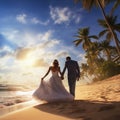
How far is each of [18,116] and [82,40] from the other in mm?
43415

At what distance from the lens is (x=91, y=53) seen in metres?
46.4

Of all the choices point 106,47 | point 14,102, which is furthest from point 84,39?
point 14,102

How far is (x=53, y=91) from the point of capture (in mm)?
8477

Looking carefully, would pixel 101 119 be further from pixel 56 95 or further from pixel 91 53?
pixel 91 53

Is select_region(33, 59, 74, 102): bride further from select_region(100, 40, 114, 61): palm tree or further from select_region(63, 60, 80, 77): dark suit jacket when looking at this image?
select_region(100, 40, 114, 61): palm tree

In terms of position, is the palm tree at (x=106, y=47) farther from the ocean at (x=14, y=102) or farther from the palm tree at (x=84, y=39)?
the ocean at (x=14, y=102)

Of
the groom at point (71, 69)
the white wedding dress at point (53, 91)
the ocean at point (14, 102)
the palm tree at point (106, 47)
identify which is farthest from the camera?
the palm tree at point (106, 47)

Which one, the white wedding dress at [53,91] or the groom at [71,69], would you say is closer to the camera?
the white wedding dress at [53,91]

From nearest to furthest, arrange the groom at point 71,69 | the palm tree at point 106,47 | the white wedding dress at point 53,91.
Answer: the white wedding dress at point 53,91 < the groom at point 71,69 < the palm tree at point 106,47

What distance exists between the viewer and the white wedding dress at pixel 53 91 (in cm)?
820

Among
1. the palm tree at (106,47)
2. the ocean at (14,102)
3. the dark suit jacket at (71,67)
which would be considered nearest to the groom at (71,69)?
the dark suit jacket at (71,67)

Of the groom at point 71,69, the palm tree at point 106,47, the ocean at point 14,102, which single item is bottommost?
the ocean at point 14,102

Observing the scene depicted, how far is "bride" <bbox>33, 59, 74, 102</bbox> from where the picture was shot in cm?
821

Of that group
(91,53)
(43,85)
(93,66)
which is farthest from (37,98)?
(93,66)
